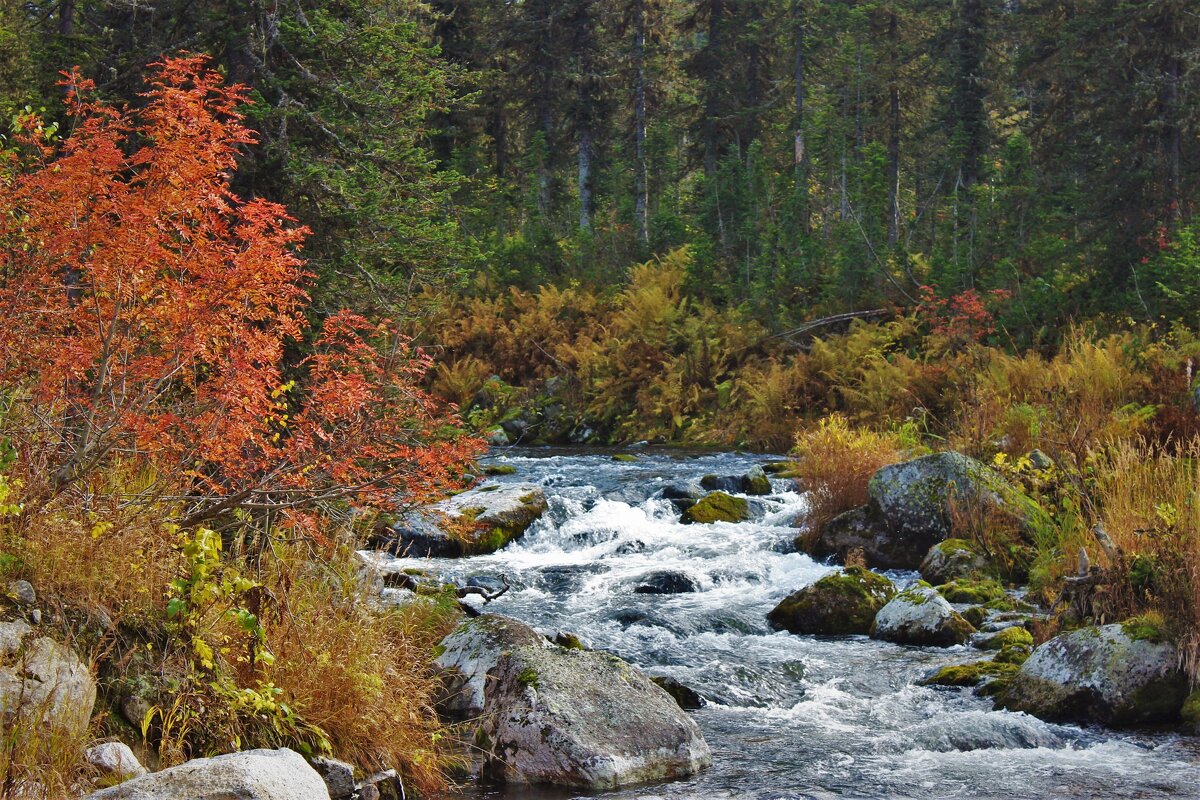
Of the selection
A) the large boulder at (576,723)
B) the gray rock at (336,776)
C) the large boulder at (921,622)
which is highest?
the gray rock at (336,776)

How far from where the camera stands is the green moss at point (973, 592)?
929 centimetres

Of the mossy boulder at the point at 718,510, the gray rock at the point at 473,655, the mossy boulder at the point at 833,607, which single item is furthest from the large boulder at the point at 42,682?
the mossy boulder at the point at 718,510

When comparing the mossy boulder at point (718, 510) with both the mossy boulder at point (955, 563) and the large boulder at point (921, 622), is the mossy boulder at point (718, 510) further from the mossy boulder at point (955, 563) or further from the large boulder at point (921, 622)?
the large boulder at point (921, 622)

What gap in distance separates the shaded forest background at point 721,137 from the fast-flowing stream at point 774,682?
3687 mm

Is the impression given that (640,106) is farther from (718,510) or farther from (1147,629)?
(1147,629)

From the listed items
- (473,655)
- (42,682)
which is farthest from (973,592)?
(42,682)

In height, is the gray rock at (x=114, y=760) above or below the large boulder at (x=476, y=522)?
above

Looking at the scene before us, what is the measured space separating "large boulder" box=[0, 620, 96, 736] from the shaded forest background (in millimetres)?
6788

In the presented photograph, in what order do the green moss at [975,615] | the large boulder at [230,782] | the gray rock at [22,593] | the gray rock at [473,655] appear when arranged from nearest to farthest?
the large boulder at [230,782]
the gray rock at [22,593]
the gray rock at [473,655]
the green moss at [975,615]

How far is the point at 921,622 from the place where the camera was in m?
8.59

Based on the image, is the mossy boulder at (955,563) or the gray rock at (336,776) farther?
the mossy boulder at (955,563)

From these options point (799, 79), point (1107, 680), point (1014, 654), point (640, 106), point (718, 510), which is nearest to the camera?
point (1107, 680)

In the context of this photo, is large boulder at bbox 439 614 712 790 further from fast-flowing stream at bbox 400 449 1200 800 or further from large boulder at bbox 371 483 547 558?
large boulder at bbox 371 483 547 558

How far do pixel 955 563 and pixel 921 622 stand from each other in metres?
1.73
